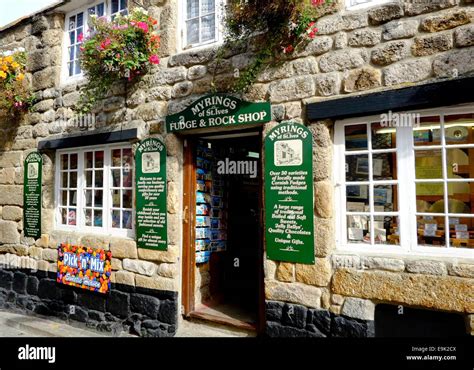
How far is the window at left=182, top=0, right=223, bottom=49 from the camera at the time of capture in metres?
4.34

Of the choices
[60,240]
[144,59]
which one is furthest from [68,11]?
[60,240]

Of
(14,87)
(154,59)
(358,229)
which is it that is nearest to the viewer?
(358,229)

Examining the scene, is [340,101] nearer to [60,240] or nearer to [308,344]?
[308,344]

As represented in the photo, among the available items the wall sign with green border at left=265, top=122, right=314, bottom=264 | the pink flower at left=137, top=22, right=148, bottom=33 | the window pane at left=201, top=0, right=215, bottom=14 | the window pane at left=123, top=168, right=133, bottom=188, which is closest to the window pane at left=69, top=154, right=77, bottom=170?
the window pane at left=123, top=168, right=133, bottom=188

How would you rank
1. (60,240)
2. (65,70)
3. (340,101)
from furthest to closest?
(65,70) < (60,240) < (340,101)

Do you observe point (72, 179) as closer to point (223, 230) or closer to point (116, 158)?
point (116, 158)

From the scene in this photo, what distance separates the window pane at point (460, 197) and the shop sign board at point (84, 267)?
429 cm

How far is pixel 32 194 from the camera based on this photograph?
18.6ft

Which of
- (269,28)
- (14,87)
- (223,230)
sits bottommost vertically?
(223,230)

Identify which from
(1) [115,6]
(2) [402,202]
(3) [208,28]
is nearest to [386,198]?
(2) [402,202]

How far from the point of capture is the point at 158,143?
14.5ft

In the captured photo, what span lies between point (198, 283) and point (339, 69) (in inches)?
130

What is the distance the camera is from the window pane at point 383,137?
3.28m

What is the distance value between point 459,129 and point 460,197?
63 cm
